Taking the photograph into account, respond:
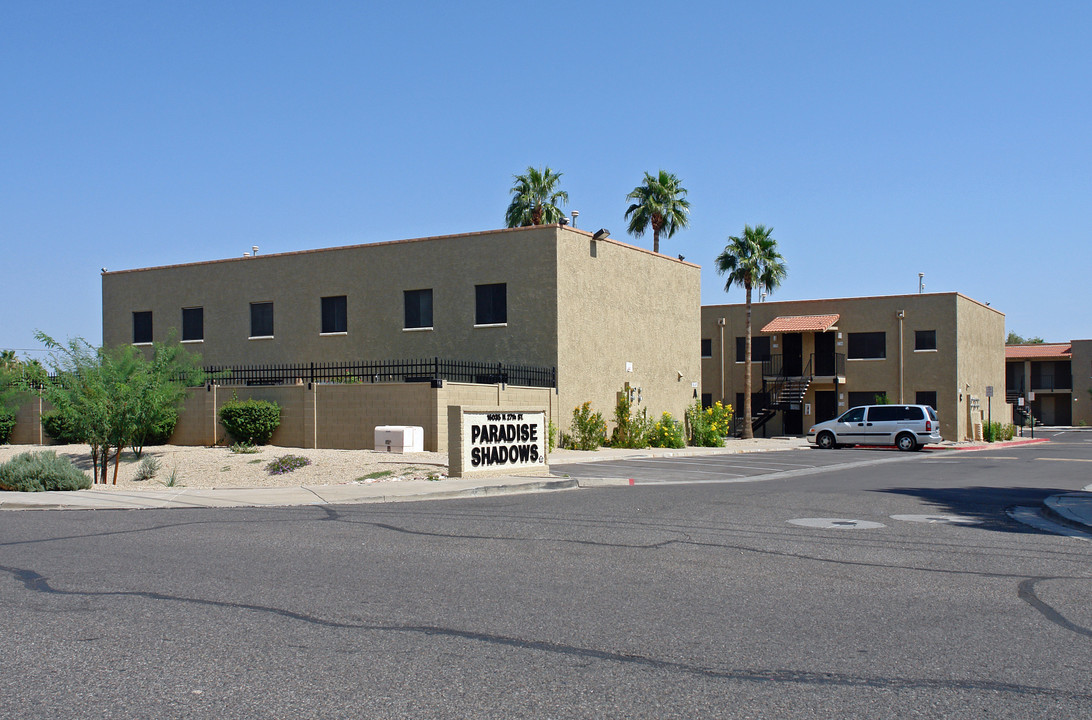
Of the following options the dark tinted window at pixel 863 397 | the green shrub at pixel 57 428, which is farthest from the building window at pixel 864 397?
the green shrub at pixel 57 428

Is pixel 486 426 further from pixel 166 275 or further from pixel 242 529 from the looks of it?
pixel 166 275

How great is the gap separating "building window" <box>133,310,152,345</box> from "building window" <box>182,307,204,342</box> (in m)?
1.96

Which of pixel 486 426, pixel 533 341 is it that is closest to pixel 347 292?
pixel 533 341

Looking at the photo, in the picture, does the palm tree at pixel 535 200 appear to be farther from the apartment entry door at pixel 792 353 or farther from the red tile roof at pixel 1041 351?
the red tile roof at pixel 1041 351

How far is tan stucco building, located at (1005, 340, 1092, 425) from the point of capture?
82625mm

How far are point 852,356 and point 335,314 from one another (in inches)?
1109

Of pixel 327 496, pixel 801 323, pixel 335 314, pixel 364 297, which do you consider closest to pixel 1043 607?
pixel 327 496

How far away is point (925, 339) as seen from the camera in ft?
161

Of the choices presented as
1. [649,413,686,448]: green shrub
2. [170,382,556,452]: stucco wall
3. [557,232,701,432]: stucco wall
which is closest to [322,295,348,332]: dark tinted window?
[170,382,556,452]: stucco wall

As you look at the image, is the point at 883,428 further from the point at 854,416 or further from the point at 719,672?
the point at 719,672

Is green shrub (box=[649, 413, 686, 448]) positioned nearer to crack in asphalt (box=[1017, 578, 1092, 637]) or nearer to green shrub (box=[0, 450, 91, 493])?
green shrub (box=[0, 450, 91, 493])

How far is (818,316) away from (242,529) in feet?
143

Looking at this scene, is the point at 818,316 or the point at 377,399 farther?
the point at 818,316

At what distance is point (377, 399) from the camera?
26.2 m
